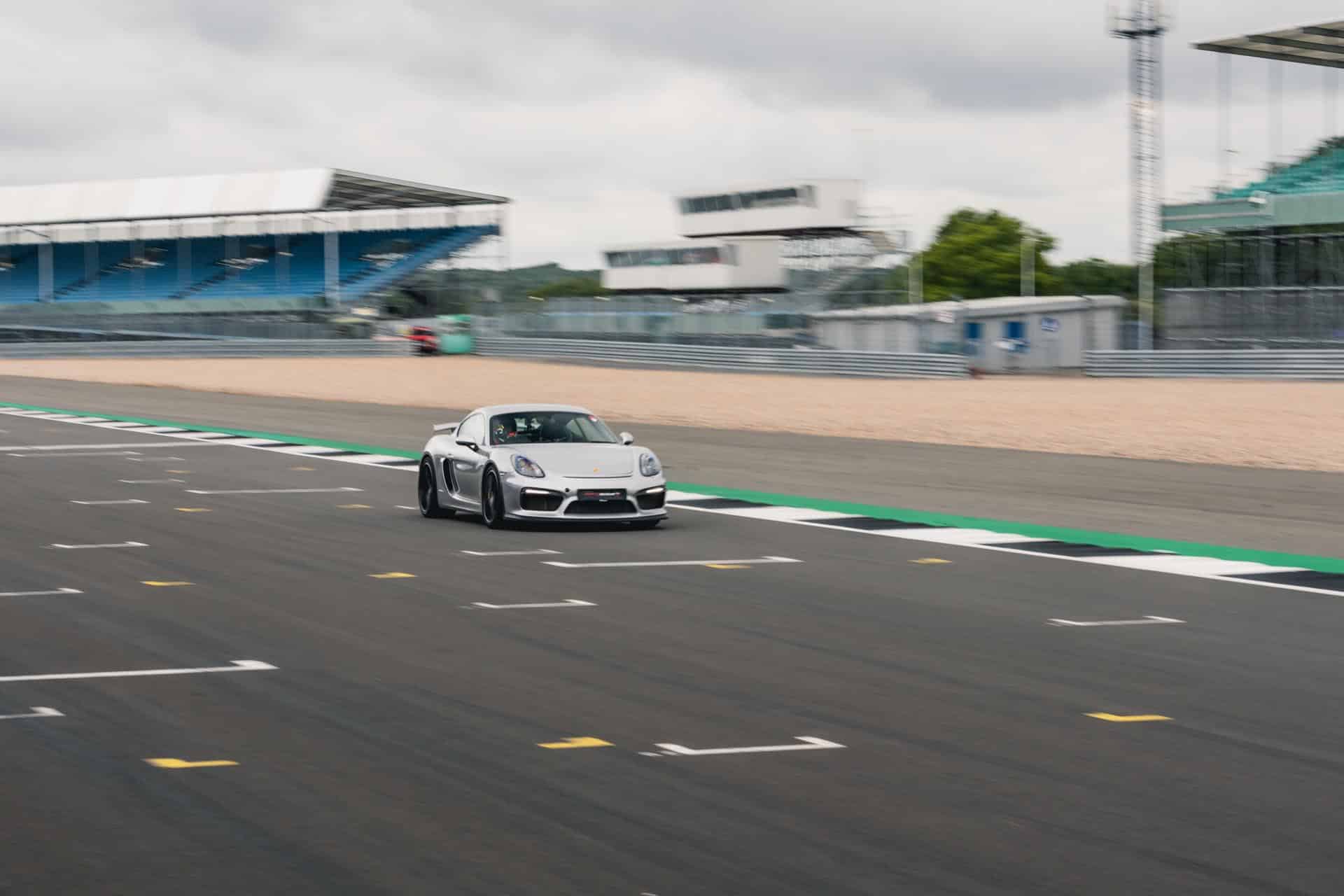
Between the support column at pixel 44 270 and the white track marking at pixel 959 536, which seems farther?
the support column at pixel 44 270

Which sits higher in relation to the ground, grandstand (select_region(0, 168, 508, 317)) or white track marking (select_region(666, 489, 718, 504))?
grandstand (select_region(0, 168, 508, 317))

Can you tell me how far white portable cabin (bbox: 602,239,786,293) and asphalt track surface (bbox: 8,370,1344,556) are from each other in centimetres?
6495

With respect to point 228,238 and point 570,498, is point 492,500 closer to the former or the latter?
point 570,498

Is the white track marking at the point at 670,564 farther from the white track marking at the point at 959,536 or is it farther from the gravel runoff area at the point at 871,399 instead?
the gravel runoff area at the point at 871,399

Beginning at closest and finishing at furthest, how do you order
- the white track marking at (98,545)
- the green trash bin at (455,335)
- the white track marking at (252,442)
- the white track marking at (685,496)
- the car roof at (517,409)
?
the white track marking at (98,545) < the car roof at (517,409) < the white track marking at (685,496) < the white track marking at (252,442) < the green trash bin at (455,335)

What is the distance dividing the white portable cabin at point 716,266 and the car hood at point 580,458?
80.7 metres

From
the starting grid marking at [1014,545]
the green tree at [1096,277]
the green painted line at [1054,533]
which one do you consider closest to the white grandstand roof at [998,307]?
the starting grid marking at [1014,545]

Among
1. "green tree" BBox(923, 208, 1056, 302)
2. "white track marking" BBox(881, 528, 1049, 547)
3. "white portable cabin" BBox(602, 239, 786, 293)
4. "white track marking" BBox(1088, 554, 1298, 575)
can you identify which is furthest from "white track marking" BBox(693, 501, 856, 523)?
"green tree" BBox(923, 208, 1056, 302)

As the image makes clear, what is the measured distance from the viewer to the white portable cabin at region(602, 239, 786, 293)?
9556 cm

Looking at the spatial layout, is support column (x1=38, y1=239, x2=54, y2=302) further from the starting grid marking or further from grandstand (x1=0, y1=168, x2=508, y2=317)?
the starting grid marking

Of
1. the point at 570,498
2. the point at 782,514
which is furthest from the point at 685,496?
the point at 570,498

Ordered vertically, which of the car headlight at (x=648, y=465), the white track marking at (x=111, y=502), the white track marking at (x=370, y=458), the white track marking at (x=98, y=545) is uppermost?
the car headlight at (x=648, y=465)

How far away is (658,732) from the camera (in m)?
6.91

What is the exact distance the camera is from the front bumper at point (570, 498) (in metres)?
14.5
